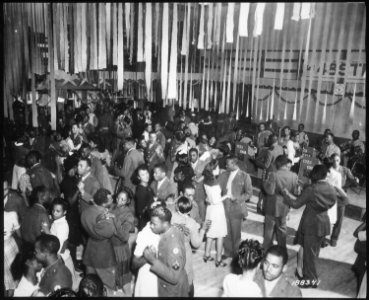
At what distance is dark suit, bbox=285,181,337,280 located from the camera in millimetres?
3904

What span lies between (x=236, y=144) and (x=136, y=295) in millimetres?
4645

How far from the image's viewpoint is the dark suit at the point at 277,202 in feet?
14.8

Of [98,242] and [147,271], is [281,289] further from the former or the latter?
[98,242]

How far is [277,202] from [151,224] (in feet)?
6.92

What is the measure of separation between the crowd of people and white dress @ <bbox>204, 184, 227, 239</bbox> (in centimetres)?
1

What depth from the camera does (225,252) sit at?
197 inches

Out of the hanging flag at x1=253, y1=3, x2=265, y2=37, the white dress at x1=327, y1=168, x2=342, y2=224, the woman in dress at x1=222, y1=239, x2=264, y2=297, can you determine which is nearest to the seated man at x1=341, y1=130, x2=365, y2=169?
the white dress at x1=327, y1=168, x2=342, y2=224

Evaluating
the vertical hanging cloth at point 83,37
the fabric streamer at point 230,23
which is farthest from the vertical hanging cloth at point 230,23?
the vertical hanging cloth at point 83,37

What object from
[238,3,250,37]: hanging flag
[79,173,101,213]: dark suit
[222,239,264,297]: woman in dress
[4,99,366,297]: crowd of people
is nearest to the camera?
[222,239,264,297]: woman in dress

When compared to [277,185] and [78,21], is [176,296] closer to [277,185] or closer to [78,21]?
[277,185]

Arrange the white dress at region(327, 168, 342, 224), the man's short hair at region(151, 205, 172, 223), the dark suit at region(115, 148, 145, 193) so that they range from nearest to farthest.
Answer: the man's short hair at region(151, 205, 172, 223), the white dress at region(327, 168, 342, 224), the dark suit at region(115, 148, 145, 193)

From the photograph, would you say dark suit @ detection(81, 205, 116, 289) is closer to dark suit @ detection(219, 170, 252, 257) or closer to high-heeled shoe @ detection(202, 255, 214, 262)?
high-heeled shoe @ detection(202, 255, 214, 262)

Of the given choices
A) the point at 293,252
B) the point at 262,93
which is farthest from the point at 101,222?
the point at 262,93

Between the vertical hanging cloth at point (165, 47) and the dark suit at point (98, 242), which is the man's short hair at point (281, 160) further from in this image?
the dark suit at point (98, 242)
